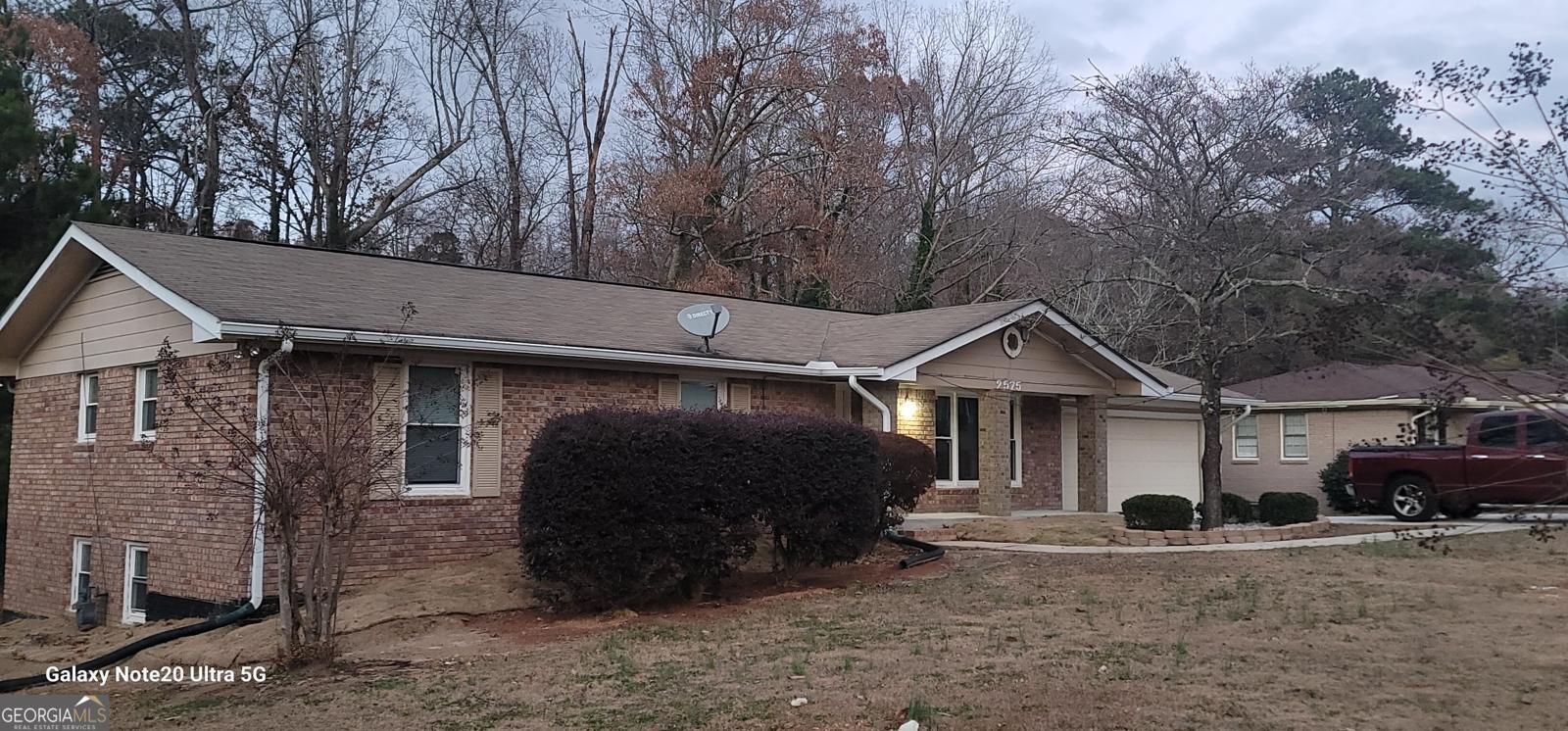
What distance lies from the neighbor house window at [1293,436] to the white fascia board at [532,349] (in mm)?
13692

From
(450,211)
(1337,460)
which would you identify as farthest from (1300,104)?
(450,211)

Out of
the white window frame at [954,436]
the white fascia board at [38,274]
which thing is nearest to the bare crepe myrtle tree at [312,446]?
the white fascia board at [38,274]

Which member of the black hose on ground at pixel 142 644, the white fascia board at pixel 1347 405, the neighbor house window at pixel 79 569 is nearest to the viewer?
the black hose on ground at pixel 142 644

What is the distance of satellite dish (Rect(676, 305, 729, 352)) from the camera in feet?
51.5

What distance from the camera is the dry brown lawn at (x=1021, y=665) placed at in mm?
7043

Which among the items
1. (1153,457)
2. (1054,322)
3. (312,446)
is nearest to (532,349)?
(312,446)

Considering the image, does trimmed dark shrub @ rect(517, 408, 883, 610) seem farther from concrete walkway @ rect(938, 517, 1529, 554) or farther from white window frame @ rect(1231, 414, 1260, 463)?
white window frame @ rect(1231, 414, 1260, 463)

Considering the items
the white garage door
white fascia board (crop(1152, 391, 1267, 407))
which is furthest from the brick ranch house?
the white garage door

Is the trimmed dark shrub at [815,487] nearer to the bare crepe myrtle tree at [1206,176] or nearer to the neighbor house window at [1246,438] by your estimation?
the bare crepe myrtle tree at [1206,176]

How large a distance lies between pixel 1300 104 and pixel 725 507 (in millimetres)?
16599

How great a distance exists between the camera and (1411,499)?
743 inches

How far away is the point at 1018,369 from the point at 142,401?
12.6 meters

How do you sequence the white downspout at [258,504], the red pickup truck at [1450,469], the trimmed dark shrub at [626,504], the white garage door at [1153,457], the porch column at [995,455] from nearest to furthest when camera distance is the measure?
the trimmed dark shrub at [626,504], the white downspout at [258,504], the red pickup truck at [1450,469], the porch column at [995,455], the white garage door at [1153,457]

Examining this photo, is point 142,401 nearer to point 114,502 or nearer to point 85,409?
point 114,502
